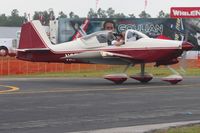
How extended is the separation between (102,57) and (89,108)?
33.6ft

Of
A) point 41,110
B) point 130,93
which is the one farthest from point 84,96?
point 41,110

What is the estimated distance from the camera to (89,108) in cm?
1539

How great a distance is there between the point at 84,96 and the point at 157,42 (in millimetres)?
7439

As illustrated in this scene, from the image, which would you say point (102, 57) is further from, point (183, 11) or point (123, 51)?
point (183, 11)

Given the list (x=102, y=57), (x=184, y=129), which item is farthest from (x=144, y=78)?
(x=184, y=129)

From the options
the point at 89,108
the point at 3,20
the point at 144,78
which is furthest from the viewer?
the point at 3,20

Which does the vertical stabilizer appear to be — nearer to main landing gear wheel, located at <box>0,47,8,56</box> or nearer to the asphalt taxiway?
the asphalt taxiway

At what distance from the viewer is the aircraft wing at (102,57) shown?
83.5ft

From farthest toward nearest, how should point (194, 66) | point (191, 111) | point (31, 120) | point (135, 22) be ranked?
point (135, 22) < point (194, 66) < point (191, 111) < point (31, 120)

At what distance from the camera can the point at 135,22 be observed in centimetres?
7100

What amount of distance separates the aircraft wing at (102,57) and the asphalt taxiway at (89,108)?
3559 millimetres

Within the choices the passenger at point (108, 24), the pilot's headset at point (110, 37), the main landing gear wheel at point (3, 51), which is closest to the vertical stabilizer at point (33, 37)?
Result: the pilot's headset at point (110, 37)

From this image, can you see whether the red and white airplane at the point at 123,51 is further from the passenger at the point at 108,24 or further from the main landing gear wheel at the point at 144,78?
the passenger at the point at 108,24

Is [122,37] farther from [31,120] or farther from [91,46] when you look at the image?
[31,120]
